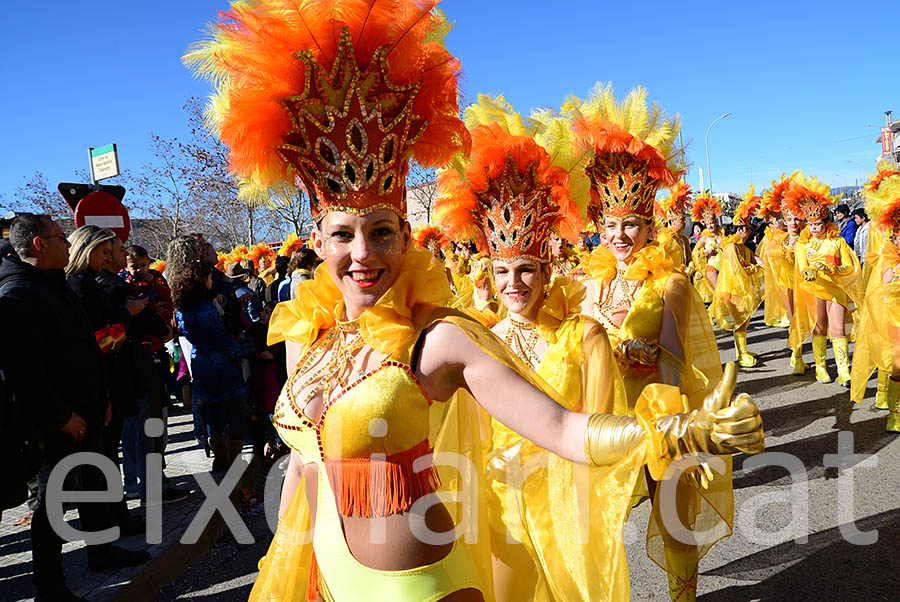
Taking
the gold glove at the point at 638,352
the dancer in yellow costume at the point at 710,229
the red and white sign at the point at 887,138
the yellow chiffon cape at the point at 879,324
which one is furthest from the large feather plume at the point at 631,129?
the red and white sign at the point at 887,138

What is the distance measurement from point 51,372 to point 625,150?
3732 mm

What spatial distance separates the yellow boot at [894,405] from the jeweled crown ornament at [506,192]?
465cm

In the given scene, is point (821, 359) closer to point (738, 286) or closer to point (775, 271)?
point (775, 271)

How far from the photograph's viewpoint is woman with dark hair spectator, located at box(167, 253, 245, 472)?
514 cm

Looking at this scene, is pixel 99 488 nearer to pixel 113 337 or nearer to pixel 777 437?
pixel 113 337

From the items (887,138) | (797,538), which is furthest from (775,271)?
(887,138)

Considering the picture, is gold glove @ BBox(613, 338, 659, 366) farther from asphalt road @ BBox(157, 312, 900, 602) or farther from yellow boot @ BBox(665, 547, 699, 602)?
asphalt road @ BBox(157, 312, 900, 602)

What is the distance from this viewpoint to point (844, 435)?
592cm

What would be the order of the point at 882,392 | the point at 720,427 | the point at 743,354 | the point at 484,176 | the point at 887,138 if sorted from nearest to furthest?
the point at 720,427 → the point at 484,176 → the point at 882,392 → the point at 743,354 → the point at 887,138

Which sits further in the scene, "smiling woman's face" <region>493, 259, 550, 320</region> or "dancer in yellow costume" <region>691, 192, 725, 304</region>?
"dancer in yellow costume" <region>691, 192, 725, 304</region>

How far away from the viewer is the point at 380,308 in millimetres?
1764

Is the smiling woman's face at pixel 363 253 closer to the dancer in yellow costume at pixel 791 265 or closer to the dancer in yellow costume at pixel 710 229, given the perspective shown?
the dancer in yellow costume at pixel 791 265

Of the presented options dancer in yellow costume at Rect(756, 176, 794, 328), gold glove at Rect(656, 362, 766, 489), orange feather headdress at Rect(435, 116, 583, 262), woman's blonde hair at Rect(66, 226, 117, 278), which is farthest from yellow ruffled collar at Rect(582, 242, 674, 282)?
dancer in yellow costume at Rect(756, 176, 794, 328)

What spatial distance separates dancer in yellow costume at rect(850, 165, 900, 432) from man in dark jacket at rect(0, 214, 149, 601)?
658 centimetres
